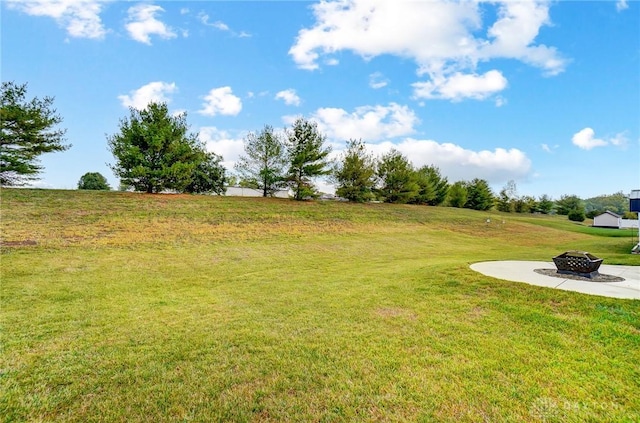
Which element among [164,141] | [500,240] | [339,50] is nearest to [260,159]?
[164,141]

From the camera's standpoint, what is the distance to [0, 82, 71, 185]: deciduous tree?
1853 centimetres

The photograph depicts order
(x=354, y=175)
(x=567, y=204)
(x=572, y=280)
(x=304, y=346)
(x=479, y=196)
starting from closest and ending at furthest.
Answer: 1. (x=304, y=346)
2. (x=572, y=280)
3. (x=354, y=175)
4. (x=479, y=196)
5. (x=567, y=204)

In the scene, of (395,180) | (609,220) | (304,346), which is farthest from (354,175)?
(609,220)

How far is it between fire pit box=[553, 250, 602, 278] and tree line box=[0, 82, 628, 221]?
21885 millimetres

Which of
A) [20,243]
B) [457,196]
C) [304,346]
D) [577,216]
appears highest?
[457,196]

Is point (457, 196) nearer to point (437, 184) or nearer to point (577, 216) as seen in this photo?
point (437, 184)

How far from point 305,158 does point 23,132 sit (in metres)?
19.0

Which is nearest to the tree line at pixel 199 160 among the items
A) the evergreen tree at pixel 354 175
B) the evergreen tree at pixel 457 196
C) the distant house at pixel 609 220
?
the evergreen tree at pixel 354 175

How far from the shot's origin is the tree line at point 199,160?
19.1 m

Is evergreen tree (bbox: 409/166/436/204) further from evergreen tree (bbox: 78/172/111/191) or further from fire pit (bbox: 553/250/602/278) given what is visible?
evergreen tree (bbox: 78/172/111/191)

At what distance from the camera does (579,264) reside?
6668 mm

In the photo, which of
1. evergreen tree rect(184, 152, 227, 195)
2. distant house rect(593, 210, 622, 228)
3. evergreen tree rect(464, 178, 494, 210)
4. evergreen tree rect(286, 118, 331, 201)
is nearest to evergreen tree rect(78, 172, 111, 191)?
evergreen tree rect(184, 152, 227, 195)

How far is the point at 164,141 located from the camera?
2175 centimetres

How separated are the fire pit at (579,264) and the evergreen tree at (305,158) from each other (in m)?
22.1
